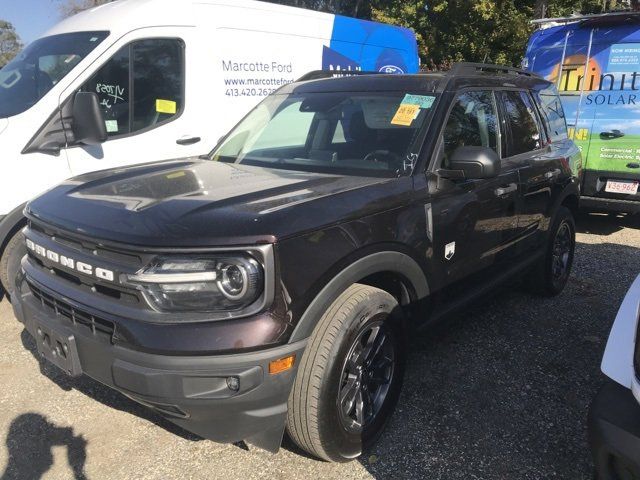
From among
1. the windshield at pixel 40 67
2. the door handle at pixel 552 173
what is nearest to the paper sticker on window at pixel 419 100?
the door handle at pixel 552 173

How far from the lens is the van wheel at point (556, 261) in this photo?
4496 mm

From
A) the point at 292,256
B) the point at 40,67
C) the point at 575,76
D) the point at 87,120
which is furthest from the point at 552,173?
the point at 40,67

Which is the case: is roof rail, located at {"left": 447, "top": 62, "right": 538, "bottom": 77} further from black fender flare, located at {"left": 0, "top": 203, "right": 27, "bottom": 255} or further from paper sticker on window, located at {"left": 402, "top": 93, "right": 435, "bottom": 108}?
black fender flare, located at {"left": 0, "top": 203, "right": 27, "bottom": 255}

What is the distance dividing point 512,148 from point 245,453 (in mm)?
2663

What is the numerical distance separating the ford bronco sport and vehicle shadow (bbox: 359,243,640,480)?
9.7 inches

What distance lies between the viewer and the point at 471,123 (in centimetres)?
346

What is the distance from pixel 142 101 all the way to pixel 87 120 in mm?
711

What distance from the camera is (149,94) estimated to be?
4848 mm

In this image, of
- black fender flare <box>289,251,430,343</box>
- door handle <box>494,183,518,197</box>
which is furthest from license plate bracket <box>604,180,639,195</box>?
black fender flare <box>289,251,430,343</box>

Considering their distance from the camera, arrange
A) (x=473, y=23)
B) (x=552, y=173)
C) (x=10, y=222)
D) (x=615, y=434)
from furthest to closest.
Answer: (x=473, y=23)
(x=552, y=173)
(x=10, y=222)
(x=615, y=434)

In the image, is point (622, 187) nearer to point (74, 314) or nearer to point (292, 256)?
point (292, 256)

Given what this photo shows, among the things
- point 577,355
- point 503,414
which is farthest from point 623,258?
point 503,414

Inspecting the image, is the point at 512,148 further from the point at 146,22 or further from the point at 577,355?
the point at 146,22

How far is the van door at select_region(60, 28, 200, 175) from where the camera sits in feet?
14.7
